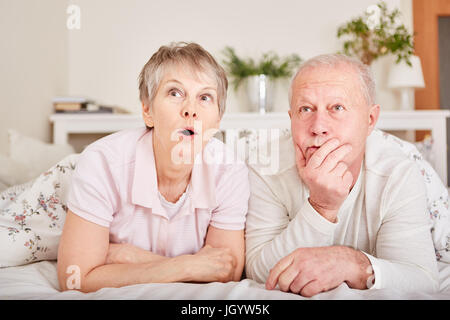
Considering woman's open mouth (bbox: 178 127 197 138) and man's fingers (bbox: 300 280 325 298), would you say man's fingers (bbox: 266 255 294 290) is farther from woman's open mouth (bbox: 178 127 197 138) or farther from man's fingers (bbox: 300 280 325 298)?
woman's open mouth (bbox: 178 127 197 138)

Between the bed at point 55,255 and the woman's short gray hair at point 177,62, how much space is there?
34 cm

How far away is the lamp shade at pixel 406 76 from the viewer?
3.70 feet

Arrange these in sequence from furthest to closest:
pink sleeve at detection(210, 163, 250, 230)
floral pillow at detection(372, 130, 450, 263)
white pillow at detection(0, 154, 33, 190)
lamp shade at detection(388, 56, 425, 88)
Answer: white pillow at detection(0, 154, 33, 190) → lamp shade at detection(388, 56, 425, 88) → floral pillow at detection(372, 130, 450, 263) → pink sleeve at detection(210, 163, 250, 230)

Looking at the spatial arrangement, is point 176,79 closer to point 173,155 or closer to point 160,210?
point 173,155

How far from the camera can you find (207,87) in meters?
0.73

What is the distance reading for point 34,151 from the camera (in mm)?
1317

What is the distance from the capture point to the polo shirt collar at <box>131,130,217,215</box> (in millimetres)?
804

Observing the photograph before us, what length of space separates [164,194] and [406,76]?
963 mm

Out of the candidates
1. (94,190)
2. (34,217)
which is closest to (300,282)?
(94,190)

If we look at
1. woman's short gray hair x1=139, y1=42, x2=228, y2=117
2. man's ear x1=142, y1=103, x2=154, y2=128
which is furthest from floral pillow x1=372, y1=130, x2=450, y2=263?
man's ear x1=142, y1=103, x2=154, y2=128

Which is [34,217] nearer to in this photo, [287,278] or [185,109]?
[185,109]

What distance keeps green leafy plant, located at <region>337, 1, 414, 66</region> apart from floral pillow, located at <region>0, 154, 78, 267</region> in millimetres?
948

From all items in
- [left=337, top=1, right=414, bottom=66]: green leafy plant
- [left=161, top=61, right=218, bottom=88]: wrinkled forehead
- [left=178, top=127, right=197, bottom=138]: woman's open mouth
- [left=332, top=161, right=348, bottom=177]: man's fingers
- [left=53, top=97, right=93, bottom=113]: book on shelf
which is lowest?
[left=332, top=161, right=348, bottom=177]: man's fingers

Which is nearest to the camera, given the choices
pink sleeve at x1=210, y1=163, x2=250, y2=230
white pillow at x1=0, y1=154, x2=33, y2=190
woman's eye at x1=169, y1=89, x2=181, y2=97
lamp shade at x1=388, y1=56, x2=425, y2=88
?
woman's eye at x1=169, y1=89, x2=181, y2=97
